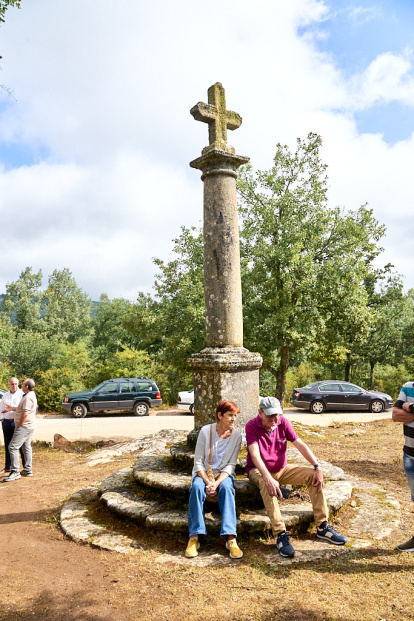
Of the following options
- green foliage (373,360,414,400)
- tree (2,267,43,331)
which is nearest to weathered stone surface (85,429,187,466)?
green foliage (373,360,414,400)

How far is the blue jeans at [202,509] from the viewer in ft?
13.0

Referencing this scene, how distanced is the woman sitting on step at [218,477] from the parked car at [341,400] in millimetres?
13777

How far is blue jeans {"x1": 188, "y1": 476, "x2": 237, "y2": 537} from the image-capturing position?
3969 mm

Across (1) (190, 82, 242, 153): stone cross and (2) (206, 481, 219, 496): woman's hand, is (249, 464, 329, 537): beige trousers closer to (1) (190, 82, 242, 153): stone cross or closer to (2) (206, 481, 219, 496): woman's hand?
(2) (206, 481, 219, 496): woman's hand

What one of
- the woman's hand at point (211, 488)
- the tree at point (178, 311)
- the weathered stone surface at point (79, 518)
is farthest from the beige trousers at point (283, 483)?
the tree at point (178, 311)

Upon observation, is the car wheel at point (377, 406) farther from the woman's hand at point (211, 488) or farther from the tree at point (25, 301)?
the tree at point (25, 301)

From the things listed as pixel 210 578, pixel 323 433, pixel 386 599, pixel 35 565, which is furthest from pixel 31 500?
pixel 323 433

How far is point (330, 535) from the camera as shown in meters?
4.05

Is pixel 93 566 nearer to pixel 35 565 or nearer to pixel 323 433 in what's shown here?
pixel 35 565

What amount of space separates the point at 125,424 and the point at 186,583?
38.8ft

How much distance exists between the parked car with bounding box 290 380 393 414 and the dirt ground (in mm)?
12745

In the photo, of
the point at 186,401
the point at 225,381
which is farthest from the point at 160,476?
the point at 186,401

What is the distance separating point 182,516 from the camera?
4.44m

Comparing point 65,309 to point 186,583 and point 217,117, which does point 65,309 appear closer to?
point 217,117
